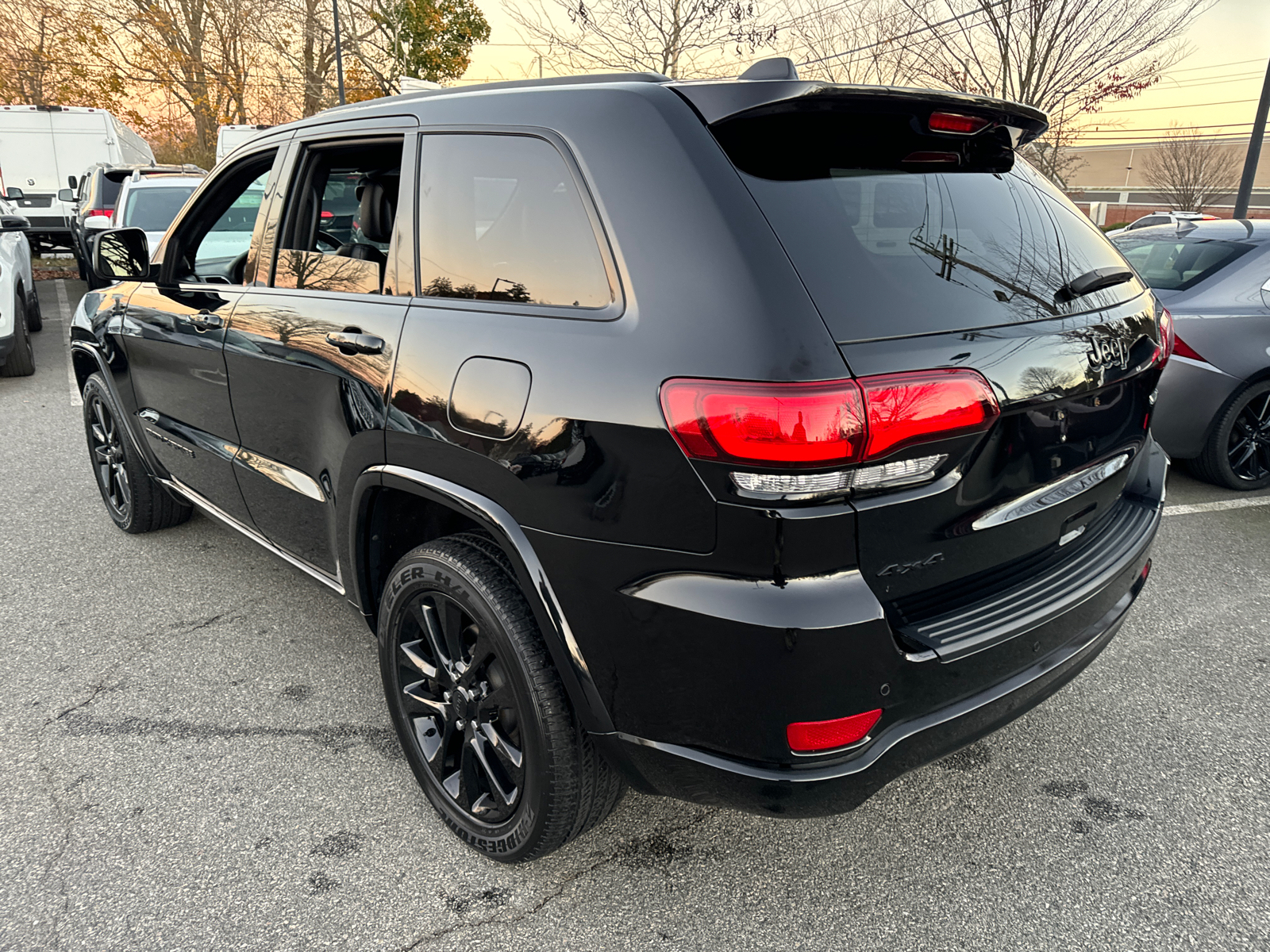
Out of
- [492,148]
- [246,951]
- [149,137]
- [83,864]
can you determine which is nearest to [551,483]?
[492,148]

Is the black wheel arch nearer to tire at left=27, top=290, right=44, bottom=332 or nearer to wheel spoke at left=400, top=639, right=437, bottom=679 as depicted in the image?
wheel spoke at left=400, top=639, right=437, bottom=679

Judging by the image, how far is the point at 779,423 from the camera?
5.05 ft

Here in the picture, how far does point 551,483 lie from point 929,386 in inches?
29.9

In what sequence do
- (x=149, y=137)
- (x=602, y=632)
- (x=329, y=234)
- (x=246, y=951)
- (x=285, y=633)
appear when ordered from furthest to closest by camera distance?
(x=149, y=137)
(x=285, y=633)
(x=329, y=234)
(x=246, y=951)
(x=602, y=632)

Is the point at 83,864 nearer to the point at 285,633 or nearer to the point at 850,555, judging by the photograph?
the point at 285,633

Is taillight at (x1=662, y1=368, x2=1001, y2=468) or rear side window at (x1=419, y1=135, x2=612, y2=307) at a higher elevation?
rear side window at (x1=419, y1=135, x2=612, y2=307)

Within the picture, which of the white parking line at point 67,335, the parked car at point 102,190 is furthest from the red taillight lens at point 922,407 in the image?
the parked car at point 102,190

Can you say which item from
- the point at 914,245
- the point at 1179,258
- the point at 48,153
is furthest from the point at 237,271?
the point at 48,153

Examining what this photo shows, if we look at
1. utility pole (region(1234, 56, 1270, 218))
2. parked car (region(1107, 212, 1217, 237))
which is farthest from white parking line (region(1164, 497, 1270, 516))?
utility pole (region(1234, 56, 1270, 218))

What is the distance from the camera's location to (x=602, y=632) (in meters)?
1.78

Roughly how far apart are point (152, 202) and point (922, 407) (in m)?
11.3

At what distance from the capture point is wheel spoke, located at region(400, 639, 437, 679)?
2.31 meters

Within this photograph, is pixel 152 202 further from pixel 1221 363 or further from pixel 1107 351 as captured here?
pixel 1107 351

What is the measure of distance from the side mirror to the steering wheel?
1.45 ft
